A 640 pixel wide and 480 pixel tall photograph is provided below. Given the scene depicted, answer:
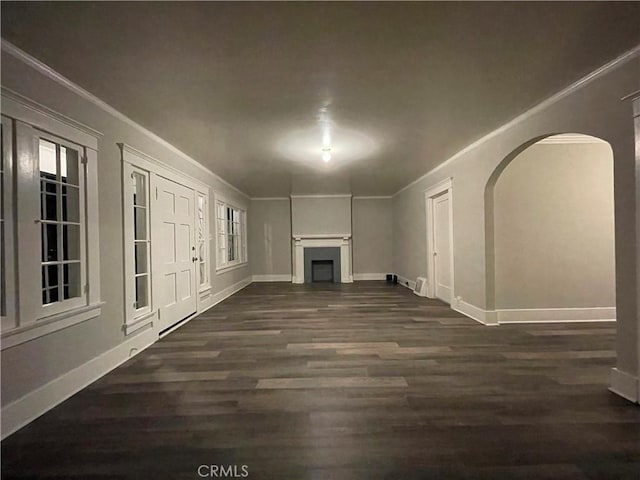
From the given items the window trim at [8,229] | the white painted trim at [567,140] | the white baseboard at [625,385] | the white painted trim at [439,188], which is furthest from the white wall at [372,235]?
the window trim at [8,229]

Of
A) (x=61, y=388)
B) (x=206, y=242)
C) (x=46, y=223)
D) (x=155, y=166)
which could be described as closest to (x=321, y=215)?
(x=206, y=242)

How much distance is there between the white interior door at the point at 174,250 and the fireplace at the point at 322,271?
14.6 feet

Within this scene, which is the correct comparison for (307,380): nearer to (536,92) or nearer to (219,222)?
(536,92)

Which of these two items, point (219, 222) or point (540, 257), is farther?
point (219, 222)

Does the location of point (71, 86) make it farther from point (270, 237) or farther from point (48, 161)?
point (270, 237)

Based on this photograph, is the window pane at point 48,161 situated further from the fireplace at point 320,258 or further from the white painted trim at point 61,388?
the fireplace at point 320,258

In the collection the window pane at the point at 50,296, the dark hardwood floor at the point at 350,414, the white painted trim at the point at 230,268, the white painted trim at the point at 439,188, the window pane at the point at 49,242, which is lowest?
the dark hardwood floor at the point at 350,414

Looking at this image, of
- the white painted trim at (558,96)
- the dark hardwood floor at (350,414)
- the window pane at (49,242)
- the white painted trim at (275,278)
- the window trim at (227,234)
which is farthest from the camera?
the white painted trim at (275,278)

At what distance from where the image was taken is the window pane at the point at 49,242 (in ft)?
7.69

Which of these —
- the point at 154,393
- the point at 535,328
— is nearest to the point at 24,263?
the point at 154,393

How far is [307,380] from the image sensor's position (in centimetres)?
267

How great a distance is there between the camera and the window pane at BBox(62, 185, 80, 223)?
8.41 ft

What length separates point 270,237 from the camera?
9.27m

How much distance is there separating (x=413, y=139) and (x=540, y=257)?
7.33ft
